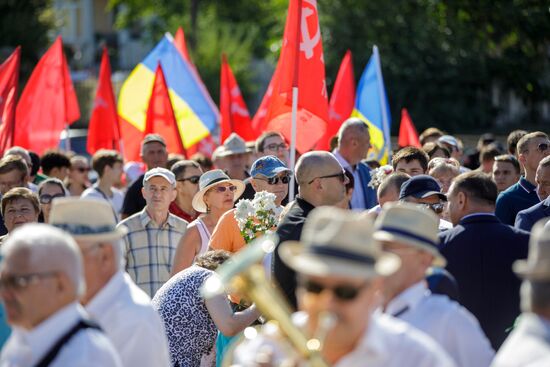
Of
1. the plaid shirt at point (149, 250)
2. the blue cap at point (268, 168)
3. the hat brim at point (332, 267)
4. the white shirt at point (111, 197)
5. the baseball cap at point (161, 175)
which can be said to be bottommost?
the white shirt at point (111, 197)

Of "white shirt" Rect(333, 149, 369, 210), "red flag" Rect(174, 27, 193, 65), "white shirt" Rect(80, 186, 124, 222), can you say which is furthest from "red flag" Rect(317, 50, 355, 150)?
"white shirt" Rect(333, 149, 369, 210)

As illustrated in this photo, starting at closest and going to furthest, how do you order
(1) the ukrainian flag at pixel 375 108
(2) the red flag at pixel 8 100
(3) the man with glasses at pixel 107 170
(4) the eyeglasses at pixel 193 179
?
1. (4) the eyeglasses at pixel 193 179
2. (3) the man with glasses at pixel 107 170
3. (2) the red flag at pixel 8 100
4. (1) the ukrainian flag at pixel 375 108

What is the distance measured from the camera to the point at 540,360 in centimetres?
379

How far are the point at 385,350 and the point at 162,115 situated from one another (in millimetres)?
10255

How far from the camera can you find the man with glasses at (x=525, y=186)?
8922 millimetres

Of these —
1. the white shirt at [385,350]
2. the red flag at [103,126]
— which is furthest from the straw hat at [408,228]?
the red flag at [103,126]

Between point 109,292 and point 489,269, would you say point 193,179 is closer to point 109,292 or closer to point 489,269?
point 489,269

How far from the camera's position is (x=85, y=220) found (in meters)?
4.65

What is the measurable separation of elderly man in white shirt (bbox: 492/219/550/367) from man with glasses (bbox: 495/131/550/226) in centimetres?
509

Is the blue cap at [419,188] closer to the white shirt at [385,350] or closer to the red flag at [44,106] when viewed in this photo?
the white shirt at [385,350]

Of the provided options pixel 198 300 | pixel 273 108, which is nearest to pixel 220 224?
pixel 198 300

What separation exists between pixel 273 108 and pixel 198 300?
13.1 feet

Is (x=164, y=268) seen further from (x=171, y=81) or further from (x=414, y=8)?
(x=414, y=8)

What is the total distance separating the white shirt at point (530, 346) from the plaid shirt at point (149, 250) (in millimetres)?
5175
